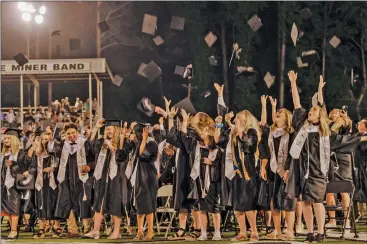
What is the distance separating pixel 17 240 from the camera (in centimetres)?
1170

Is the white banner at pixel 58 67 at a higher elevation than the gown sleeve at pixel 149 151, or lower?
higher

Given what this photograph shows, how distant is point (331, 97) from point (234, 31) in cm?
421

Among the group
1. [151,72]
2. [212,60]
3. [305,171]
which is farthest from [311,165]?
[212,60]

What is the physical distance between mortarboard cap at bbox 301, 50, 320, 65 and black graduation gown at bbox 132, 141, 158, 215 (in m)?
17.3

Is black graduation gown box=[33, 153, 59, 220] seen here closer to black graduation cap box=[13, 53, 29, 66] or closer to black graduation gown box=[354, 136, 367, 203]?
black graduation gown box=[354, 136, 367, 203]

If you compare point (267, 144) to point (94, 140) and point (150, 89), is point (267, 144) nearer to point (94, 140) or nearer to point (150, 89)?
point (94, 140)

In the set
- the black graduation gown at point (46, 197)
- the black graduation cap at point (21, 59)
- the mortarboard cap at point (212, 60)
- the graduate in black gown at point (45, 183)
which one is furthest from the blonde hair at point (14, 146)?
the mortarboard cap at point (212, 60)

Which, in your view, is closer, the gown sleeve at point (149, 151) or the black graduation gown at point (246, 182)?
the black graduation gown at point (246, 182)

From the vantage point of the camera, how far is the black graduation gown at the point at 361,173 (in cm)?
1352

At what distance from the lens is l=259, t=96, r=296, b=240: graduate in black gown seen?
1033 centimetres

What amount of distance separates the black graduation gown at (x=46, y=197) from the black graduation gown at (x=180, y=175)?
1938 millimetres

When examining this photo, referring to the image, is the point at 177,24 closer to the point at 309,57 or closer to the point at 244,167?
the point at 309,57

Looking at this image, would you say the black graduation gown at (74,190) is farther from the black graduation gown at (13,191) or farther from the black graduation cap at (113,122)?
the black graduation gown at (13,191)

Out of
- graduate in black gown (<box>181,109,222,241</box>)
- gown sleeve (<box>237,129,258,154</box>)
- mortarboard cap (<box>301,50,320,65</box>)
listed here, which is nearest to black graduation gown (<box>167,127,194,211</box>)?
graduate in black gown (<box>181,109,222,241</box>)
